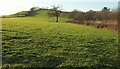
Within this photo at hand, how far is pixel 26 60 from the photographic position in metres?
16.1

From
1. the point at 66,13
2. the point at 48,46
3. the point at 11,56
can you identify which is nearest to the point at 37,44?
the point at 48,46

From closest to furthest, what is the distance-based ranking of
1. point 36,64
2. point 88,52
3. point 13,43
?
1. point 36,64
2. point 88,52
3. point 13,43

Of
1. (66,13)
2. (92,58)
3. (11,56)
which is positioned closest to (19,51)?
(11,56)

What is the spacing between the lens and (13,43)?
2119cm

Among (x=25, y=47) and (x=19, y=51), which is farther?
(x=25, y=47)

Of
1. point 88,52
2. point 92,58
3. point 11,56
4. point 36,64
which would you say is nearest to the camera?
point 36,64

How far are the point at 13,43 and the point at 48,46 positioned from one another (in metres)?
2.63

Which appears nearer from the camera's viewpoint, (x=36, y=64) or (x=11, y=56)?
→ (x=36, y=64)

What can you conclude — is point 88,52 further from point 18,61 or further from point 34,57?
point 18,61

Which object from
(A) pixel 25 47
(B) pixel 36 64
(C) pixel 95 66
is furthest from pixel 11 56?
(C) pixel 95 66

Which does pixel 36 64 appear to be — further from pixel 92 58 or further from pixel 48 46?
pixel 48 46

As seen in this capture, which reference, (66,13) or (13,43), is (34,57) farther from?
(66,13)

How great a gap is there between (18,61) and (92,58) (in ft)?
15.7

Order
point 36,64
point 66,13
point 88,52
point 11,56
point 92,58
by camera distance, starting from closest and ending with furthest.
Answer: point 36,64 < point 11,56 < point 92,58 < point 88,52 < point 66,13
